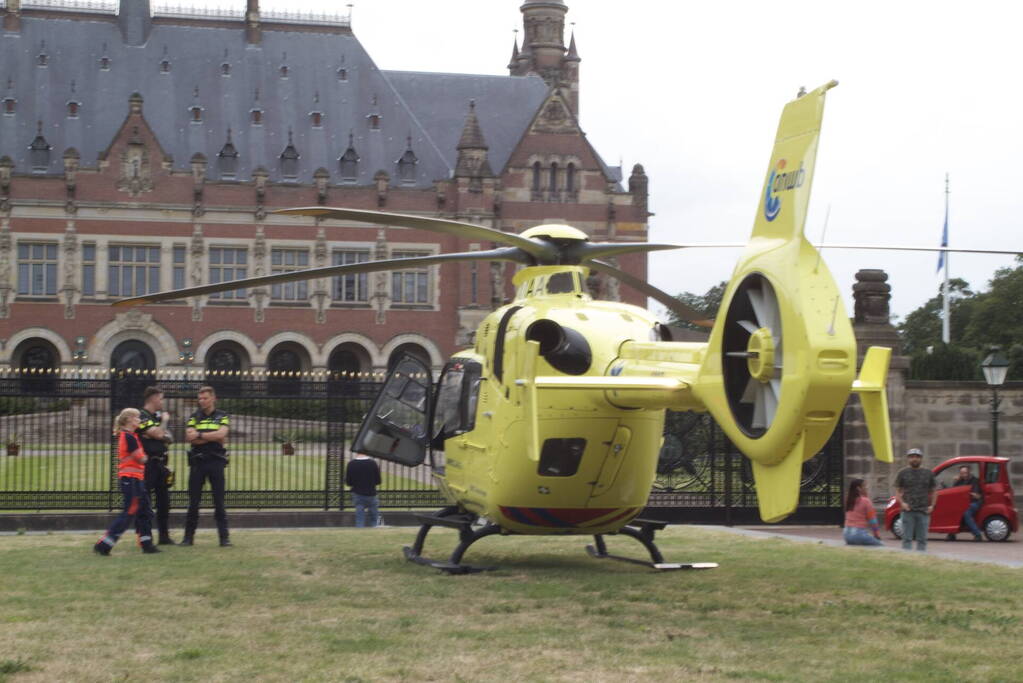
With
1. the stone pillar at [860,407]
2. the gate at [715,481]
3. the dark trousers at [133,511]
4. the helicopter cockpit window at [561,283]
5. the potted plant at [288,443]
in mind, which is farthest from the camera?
the potted plant at [288,443]

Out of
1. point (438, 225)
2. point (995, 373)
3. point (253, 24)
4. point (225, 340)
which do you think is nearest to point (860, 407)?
point (995, 373)

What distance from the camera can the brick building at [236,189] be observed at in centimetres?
5478

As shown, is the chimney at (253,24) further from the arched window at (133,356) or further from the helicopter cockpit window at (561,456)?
the helicopter cockpit window at (561,456)

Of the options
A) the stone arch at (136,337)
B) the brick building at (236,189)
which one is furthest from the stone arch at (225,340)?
the stone arch at (136,337)

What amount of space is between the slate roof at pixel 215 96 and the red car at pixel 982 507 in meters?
38.2

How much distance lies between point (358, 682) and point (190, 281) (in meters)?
49.9

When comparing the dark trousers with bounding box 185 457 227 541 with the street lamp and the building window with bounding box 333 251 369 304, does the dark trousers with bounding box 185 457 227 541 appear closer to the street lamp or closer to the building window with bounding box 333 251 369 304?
the street lamp

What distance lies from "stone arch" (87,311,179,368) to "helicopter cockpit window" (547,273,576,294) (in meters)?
44.3

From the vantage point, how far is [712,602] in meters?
10.2

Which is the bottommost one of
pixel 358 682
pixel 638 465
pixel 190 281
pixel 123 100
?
pixel 358 682

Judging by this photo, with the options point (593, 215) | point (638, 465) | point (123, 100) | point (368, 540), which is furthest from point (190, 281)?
point (638, 465)

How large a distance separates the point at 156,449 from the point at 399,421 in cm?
248

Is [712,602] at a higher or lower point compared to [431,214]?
lower

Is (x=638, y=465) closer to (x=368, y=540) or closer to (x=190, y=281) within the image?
(x=368, y=540)
